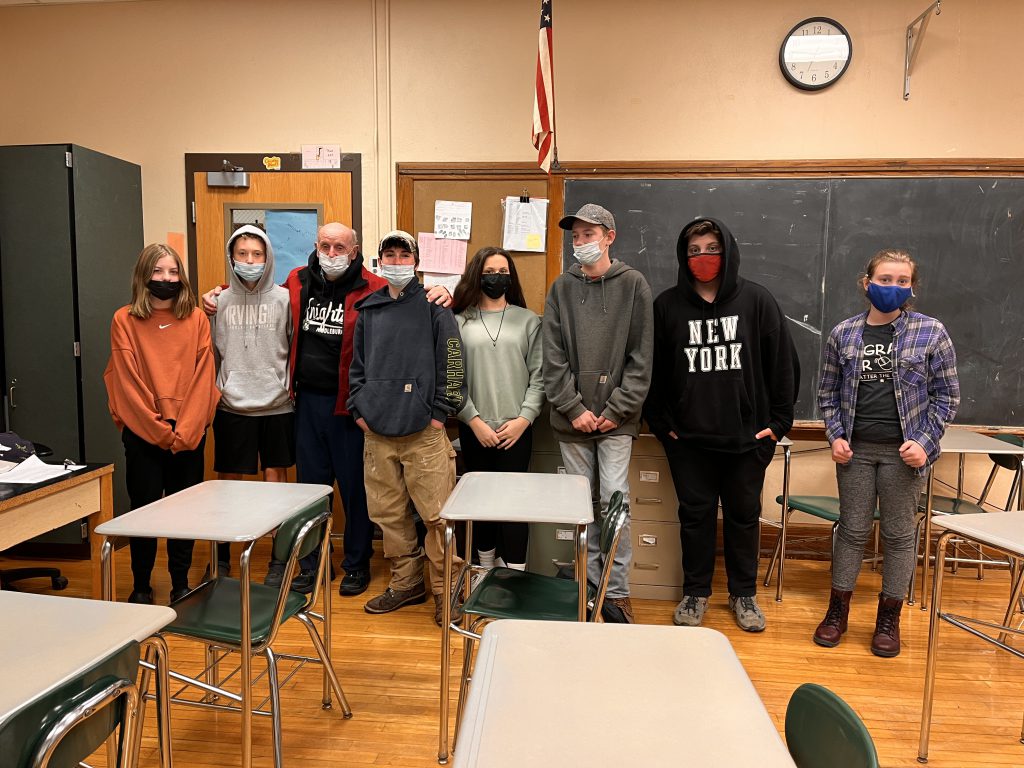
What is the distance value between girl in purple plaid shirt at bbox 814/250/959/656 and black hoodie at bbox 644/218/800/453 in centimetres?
19

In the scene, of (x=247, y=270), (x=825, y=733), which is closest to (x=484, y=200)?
(x=247, y=270)

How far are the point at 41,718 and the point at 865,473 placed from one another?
2644mm

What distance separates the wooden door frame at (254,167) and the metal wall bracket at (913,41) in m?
2.87

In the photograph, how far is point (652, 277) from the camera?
370cm

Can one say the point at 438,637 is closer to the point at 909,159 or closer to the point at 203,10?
the point at 909,159

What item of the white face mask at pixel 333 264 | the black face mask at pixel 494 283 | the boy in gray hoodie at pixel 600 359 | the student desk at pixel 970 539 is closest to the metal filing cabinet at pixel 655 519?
the boy in gray hoodie at pixel 600 359

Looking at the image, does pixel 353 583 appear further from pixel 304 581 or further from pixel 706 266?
pixel 706 266

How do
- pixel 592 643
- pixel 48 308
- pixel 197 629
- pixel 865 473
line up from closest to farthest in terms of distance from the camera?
pixel 592 643, pixel 197 629, pixel 865 473, pixel 48 308

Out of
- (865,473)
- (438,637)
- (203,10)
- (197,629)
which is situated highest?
(203,10)

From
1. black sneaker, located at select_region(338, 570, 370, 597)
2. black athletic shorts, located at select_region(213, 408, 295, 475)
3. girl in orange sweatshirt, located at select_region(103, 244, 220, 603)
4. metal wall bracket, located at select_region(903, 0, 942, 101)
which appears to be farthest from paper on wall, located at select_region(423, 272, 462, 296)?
metal wall bracket, located at select_region(903, 0, 942, 101)

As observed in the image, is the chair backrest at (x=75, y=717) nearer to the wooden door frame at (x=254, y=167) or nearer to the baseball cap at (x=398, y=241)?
the baseball cap at (x=398, y=241)

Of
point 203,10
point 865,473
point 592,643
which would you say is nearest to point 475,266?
point 865,473

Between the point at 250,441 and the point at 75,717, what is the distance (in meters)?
2.30

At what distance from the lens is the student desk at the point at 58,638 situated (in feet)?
3.39
